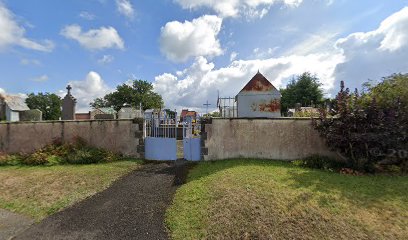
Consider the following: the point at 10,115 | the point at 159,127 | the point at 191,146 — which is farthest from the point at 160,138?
the point at 10,115

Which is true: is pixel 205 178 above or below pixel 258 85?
below

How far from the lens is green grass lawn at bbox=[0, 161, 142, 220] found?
7270 millimetres

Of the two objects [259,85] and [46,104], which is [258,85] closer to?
[259,85]

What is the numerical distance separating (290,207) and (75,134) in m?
10.8

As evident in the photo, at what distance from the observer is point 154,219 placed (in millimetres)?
6230

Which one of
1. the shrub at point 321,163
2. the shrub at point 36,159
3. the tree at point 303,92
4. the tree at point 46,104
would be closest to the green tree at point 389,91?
the shrub at point 321,163

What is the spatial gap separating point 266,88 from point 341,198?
673 cm

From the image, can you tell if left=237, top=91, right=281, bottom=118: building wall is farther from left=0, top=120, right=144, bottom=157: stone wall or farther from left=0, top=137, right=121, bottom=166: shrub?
left=0, top=137, right=121, bottom=166: shrub

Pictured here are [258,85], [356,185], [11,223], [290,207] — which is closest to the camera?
[290,207]

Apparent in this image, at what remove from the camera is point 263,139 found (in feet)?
35.4

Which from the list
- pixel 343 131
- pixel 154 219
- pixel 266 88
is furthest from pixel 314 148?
pixel 154 219

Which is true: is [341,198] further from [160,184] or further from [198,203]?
[160,184]

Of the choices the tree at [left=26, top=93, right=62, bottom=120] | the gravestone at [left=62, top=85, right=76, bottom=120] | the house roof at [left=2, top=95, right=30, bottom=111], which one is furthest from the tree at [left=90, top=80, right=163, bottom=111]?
the gravestone at [left=62, top=85, right=76, bottom=120]

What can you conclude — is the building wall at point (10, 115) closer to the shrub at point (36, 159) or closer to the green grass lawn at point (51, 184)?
the shrub at point (36, 159)
